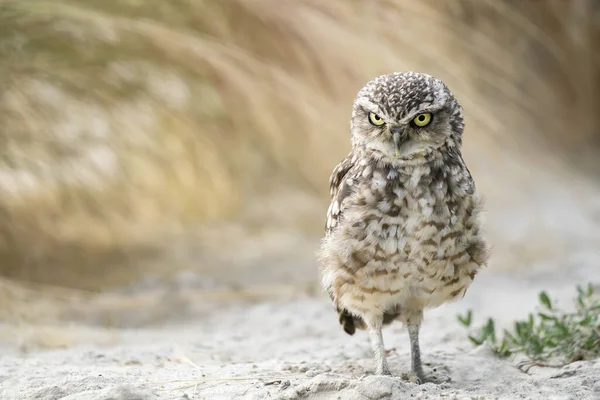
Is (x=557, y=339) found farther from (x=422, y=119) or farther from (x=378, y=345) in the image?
(x=422, y=119)

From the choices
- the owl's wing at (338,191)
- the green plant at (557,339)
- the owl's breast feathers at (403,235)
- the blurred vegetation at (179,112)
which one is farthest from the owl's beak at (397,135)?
the blurred vegetation at (179,112)

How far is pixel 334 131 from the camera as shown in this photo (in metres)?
7.14

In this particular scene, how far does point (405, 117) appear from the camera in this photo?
326 cm

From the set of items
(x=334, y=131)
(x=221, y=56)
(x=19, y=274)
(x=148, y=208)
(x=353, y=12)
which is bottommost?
(x=19, y=274)

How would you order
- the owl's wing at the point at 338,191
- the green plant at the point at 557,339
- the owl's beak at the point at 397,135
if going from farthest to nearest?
the green plant at the point at 557,339, the owl's wing at the point at 338,191, the owl's beak at the point at 397,135

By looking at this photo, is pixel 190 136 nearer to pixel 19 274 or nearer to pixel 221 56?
pixel 221 56

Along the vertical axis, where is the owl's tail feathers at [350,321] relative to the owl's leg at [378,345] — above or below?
above

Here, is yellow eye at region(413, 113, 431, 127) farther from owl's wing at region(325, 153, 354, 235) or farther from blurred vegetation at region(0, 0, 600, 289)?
blurred vegetation at region(0, 0, 600, 289)

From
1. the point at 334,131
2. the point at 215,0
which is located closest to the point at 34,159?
the point at 215,0

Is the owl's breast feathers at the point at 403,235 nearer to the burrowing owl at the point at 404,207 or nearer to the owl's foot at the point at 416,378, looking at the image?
the burrowing owl at the point at 404,207

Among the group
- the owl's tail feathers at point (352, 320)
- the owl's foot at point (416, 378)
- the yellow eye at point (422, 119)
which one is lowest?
the owl's foot at point (416, 378)

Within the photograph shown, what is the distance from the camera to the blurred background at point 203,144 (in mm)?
6395

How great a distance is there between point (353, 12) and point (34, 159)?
3042 millimetres

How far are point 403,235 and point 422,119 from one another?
48 cm
